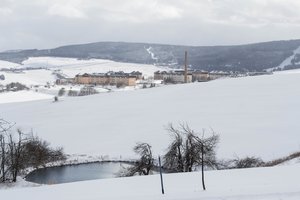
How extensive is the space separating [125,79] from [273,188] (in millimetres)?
180091

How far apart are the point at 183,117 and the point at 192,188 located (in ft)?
162

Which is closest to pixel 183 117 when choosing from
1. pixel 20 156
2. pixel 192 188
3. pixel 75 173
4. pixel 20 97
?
pixel 75 173

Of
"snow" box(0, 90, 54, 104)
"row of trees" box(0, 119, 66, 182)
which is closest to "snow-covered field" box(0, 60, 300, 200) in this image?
"row of trees" box(0, 119, 66, 182)

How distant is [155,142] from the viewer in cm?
5294

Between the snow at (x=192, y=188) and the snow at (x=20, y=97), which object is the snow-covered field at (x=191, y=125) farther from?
the snow at (x=20, y=97)

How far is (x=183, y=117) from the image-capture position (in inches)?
2586

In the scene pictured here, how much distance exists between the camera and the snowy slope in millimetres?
49688

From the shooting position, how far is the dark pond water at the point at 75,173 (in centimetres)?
4046

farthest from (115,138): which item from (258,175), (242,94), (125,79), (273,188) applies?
(125,79)

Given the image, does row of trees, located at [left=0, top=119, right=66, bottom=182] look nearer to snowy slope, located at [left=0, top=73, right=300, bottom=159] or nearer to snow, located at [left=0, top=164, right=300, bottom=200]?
snowy slope, located at [left=0, top=73, right=300, bottom=159]

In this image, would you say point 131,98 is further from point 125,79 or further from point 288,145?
point 125,79

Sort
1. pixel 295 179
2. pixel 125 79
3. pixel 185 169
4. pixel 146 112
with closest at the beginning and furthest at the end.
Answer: pixel 295 179 → pixel 185 169 → pixel 146 112 → pixel 125 79

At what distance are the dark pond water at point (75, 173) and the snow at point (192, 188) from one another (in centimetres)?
2041

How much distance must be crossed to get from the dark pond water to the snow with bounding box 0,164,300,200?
67.0 feet
